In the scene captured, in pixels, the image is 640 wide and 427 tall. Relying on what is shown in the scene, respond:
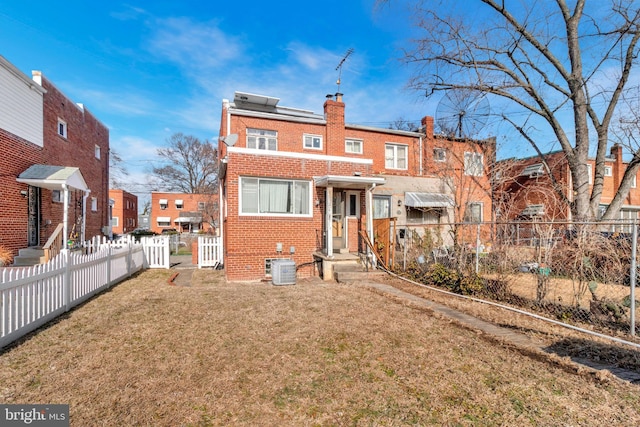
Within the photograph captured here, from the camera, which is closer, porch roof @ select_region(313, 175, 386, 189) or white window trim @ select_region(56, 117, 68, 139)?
porch roof @ select_region(313, 175, 386, 189)

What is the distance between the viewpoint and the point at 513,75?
409 inches

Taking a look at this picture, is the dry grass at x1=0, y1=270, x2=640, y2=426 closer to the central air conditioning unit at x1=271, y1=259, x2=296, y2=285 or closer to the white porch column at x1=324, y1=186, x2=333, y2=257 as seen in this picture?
A: the central air conditioning unit at x1=271, y1=259, x2=296, y2=285

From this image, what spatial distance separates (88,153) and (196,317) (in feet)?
57.7

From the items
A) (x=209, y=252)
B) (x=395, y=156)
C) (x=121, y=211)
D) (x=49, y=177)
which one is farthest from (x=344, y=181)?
(x=121, y=211)

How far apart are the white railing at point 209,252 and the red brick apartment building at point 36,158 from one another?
464 centimetres

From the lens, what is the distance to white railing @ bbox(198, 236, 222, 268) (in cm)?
1386

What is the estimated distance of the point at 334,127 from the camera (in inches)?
644

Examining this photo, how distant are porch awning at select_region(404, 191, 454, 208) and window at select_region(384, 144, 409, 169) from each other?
10.4ft

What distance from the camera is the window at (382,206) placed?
599 inches

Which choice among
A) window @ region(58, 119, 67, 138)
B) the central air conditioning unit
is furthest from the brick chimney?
window @ region(58, 119, 67, 138)

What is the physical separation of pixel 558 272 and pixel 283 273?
669 cm

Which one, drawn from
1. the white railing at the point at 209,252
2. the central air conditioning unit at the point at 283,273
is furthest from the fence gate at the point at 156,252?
the central air conditioning unit at the point at 283,273

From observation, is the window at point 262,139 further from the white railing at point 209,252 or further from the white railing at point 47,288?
the white railing at point 47,288

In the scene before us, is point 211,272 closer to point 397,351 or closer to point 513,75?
point 397,351
